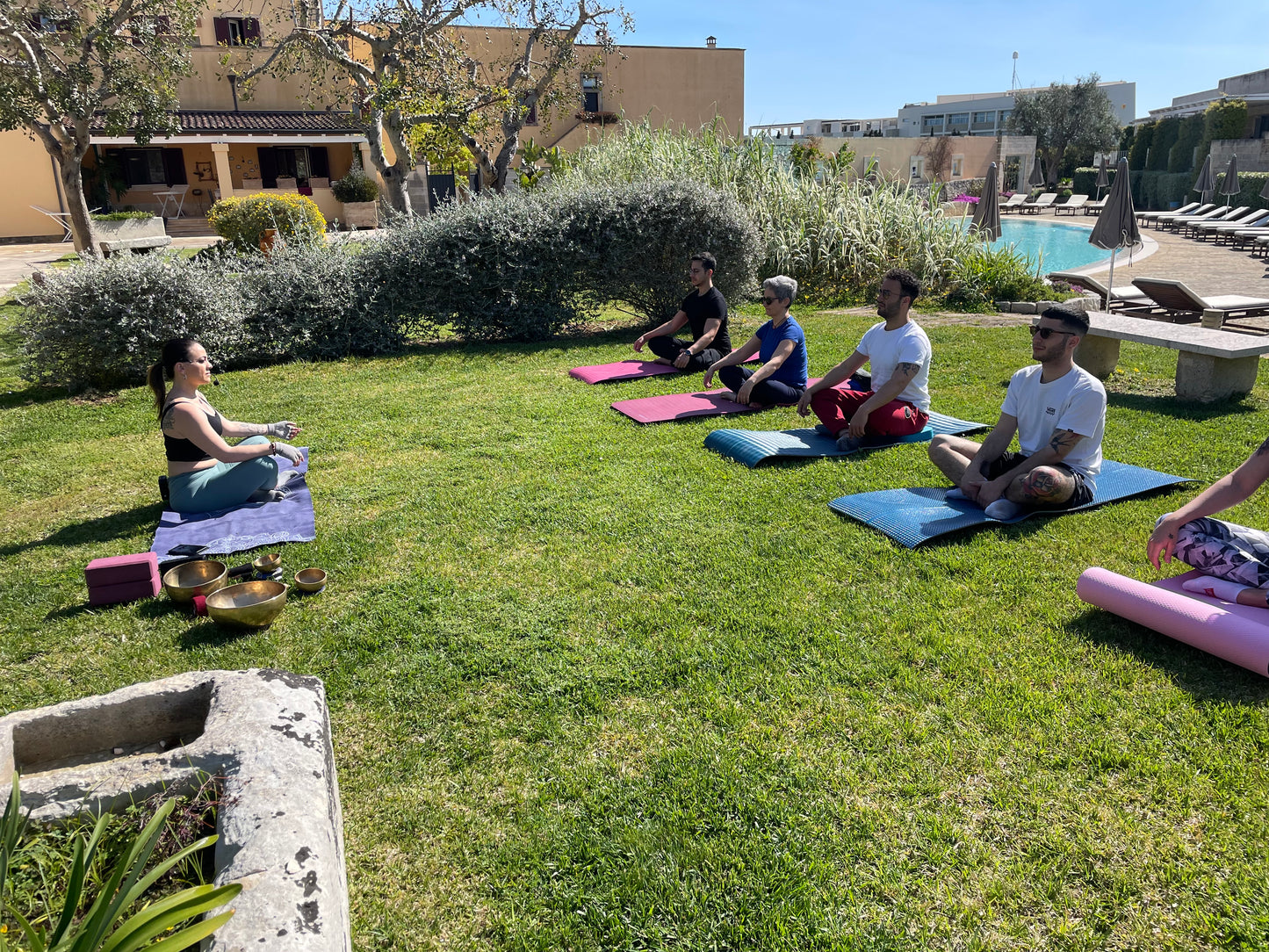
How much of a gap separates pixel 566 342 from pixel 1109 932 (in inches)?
357

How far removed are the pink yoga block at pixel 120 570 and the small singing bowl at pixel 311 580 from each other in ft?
2.25

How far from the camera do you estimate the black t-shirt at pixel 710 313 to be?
8406mm

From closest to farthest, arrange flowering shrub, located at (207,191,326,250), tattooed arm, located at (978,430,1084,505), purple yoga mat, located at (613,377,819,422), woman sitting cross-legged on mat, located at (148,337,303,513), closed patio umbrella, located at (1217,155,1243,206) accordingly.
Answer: tattooed arm, located at (978,430,1084,505), woman sitting cross-legged on mat, located at (148,337,303,513), purple yoga mat, located at (613,377,819,422), flowering shrub, located at (207,191,326,250), closed patio umbrella, located at (1217,155,1243,206)

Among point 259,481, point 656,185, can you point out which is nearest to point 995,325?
point 656,185

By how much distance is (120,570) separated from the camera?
13.2 ft

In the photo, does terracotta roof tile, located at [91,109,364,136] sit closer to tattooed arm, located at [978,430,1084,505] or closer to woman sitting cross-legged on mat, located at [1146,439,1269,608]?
tattooed arm, located at [978,430,1084,505]

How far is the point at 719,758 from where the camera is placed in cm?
288

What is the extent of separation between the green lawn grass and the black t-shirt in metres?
2.75

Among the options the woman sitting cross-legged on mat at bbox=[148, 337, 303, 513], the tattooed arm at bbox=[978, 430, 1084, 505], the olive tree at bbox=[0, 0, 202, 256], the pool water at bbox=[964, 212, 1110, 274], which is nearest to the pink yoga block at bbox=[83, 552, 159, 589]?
the woman sitting cross-legged on mat at bbox=[148, 337, 303, 513]

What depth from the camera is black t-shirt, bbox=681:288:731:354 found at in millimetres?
8406

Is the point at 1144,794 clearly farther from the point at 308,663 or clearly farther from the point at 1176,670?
the point at 308,663

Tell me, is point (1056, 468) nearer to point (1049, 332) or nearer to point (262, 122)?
point (1049, 332)

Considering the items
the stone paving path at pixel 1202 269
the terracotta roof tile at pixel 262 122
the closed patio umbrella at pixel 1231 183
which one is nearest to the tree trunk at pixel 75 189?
the terracotta roof tile at pixel 262 122

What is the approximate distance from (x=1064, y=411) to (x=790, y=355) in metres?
2.70
